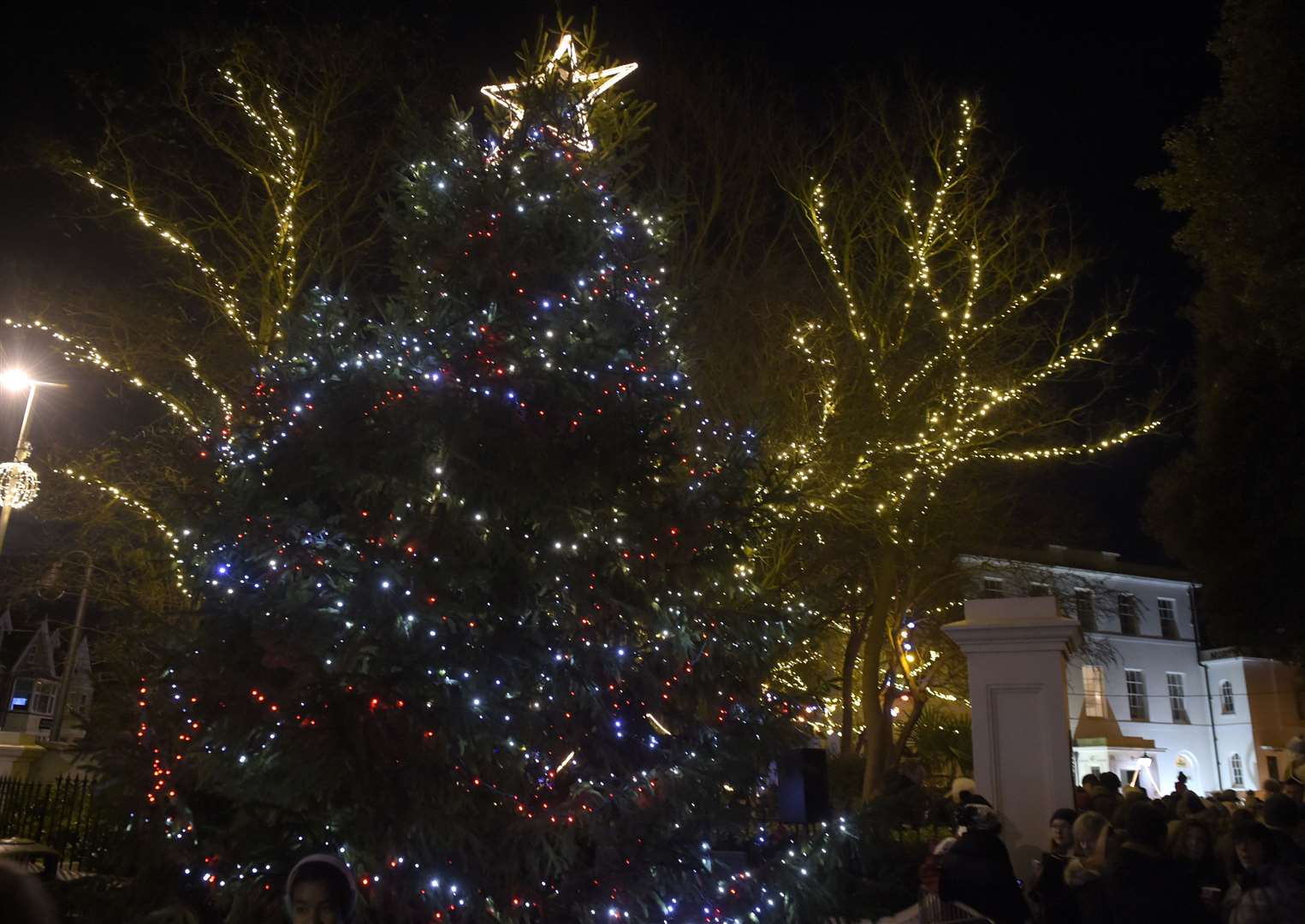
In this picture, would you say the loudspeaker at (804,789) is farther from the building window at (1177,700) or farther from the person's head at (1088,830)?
the building window at (1177,700)

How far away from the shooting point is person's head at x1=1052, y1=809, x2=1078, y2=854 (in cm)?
607

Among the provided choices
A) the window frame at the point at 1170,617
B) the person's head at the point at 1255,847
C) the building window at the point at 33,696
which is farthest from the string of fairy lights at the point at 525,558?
the building window at the point at 33,696

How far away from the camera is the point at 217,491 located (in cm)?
539

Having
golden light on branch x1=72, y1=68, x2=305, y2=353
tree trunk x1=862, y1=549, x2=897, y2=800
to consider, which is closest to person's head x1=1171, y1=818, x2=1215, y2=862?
tree trunk x1=862, y1=549, x2=897, y2=800

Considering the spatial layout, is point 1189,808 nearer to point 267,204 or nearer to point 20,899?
point 20,899

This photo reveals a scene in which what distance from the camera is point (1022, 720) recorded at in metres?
7.57

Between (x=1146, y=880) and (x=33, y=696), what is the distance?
55.1 m

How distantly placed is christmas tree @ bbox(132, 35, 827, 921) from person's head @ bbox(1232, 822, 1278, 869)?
83.0 inches

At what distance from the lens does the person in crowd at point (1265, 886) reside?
4.16 metres

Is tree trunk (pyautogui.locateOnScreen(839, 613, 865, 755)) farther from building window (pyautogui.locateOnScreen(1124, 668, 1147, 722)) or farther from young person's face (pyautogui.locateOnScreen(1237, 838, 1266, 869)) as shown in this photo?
building window (pyautogui.locateOnScreen(1124, 668, 1147, 722))

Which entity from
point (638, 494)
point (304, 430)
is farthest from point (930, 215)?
point (304, 430)

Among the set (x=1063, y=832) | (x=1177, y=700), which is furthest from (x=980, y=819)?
(x=1177, y=700)

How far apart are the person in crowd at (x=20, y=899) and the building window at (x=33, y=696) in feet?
165

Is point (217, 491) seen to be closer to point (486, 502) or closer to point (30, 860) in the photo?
point (486, 502)
